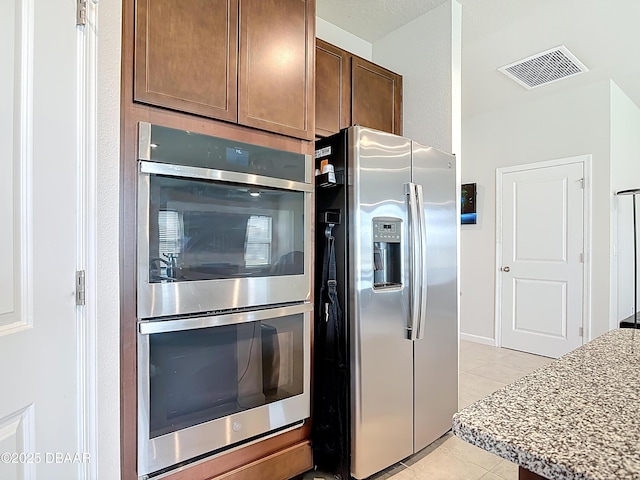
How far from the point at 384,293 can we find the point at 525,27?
2402mm

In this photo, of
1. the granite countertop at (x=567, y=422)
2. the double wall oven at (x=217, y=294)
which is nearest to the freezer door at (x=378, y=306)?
the double wall oven at (x=217, y=294)

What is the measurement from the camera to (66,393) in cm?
101

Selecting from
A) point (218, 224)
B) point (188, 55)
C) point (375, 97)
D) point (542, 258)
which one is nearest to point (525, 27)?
point (375, 97)

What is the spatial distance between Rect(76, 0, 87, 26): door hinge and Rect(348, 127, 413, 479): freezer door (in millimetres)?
1119

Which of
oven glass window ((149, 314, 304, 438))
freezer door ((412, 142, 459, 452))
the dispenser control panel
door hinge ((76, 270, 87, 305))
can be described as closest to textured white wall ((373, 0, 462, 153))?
freezer door ((412, 142, 459, 452))

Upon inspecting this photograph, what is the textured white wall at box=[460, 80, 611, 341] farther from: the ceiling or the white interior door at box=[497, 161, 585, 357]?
the ceiling

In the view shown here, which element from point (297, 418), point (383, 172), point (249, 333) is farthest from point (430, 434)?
point (383, 172)

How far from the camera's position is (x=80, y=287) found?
1073mm

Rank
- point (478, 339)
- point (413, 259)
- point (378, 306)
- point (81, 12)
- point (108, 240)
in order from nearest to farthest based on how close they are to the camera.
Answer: point (81, 12), point (108, 240), point (378, 306), point (413, 259), point (478, 339)

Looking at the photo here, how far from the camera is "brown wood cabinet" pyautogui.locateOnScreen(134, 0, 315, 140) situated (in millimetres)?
1345

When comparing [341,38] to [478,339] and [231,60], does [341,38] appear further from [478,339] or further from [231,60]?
[478,339]

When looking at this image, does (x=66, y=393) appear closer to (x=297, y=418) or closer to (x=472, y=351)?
(x=297, y=418)

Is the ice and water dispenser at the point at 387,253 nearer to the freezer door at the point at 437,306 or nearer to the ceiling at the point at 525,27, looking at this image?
the freezer door at the point at 437,306

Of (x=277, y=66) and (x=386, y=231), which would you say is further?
(x=386, y=231)
